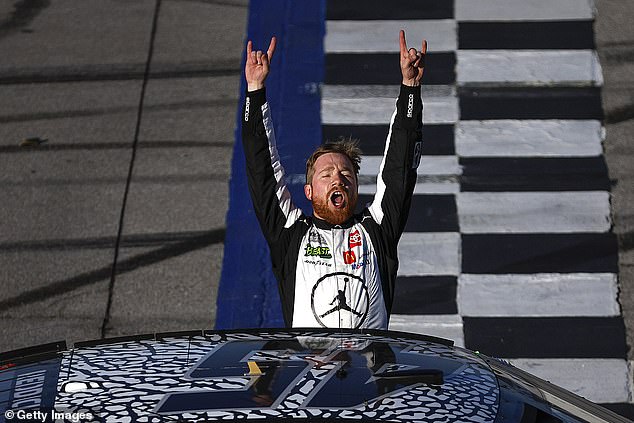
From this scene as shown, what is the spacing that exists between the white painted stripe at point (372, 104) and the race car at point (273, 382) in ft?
15.4

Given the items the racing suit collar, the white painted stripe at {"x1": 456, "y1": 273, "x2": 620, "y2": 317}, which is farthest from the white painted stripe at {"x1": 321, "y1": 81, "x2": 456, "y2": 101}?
the racing suit collar

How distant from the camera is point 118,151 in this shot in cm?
809

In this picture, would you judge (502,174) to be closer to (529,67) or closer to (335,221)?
(529,67)

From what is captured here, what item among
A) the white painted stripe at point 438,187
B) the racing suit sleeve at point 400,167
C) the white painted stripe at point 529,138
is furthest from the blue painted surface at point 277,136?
the racing suit sleeve at point 400,167

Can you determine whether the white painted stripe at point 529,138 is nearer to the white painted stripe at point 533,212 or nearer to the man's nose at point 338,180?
the white painted stripe at point 533,212

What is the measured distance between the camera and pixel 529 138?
8055 mm

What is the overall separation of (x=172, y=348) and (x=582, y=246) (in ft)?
14.0

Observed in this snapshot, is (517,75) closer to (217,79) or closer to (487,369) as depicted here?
(217,79)

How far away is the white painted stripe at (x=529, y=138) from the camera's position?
26.0ft

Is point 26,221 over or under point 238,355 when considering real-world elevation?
over

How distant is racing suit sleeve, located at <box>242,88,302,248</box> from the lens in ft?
14.8

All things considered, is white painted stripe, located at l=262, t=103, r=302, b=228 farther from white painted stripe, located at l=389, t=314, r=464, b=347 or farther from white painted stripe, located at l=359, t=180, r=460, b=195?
white painted stripe, located at l=359, t=180, r=460, b=195

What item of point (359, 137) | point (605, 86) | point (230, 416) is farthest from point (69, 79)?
point (230, 416)

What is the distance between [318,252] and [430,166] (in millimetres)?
3617
